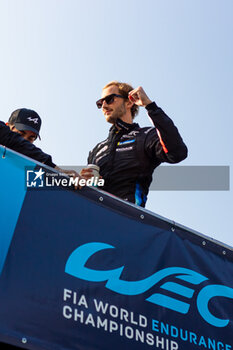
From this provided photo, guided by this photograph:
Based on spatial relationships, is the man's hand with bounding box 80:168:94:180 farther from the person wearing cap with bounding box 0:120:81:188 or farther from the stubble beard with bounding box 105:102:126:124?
the stubble beard with bounding box 105:102:126:124

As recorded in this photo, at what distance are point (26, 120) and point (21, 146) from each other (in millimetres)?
1355

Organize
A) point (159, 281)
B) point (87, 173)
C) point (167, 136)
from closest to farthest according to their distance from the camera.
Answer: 1. point (159, 281)
2. point (87, 173)
3. point (167, 136)

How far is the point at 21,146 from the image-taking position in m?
4.00

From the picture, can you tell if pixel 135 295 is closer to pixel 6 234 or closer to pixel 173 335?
pixel 173 335

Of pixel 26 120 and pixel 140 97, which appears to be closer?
pixel 140 97

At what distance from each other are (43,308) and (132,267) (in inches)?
34.5

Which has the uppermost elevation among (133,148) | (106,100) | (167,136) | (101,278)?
(106,100)

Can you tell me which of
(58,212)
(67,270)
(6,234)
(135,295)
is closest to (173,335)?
(135,295)

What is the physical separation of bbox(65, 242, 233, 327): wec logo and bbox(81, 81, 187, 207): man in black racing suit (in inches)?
34.0

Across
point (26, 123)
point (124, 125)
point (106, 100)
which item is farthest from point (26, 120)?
point (124, 125)

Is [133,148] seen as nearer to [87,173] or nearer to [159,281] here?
[87,173]

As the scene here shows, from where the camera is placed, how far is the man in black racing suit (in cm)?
456

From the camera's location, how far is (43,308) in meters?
3.22
